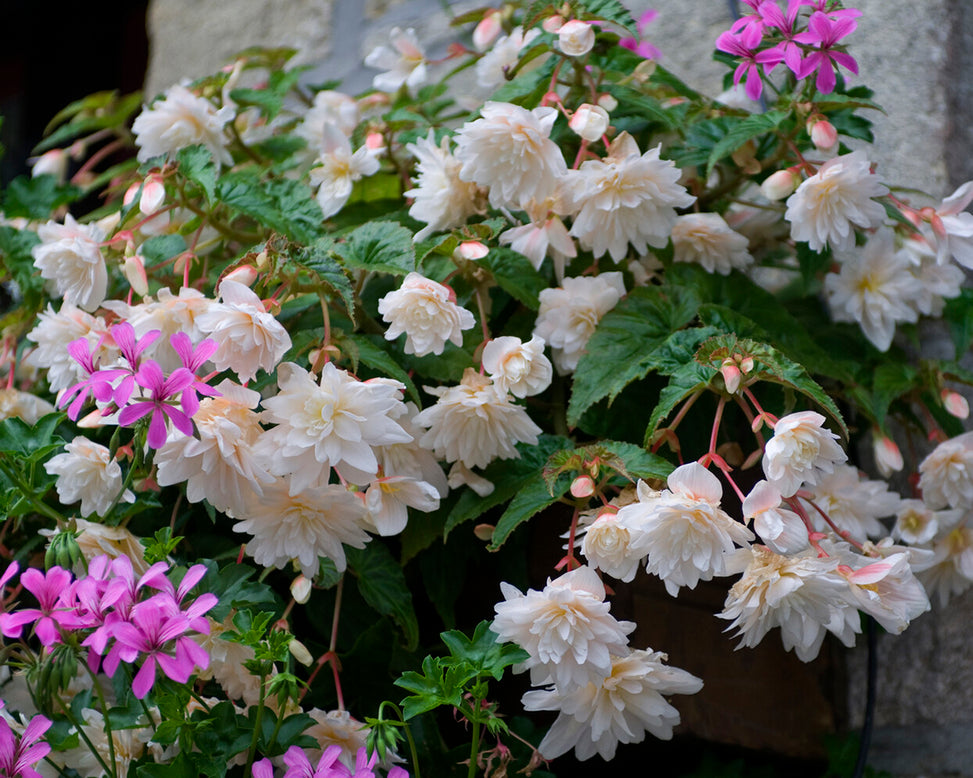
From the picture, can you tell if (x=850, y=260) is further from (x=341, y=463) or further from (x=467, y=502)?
(x=341, y=463)

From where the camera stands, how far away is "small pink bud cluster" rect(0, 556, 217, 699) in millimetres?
672

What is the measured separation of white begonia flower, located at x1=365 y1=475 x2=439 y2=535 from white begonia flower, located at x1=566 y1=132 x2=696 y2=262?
0.31m

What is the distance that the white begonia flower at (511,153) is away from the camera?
0.89 meters

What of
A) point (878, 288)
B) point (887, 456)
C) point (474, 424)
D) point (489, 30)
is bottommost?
point (887, 456)

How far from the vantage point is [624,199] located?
3.02ft

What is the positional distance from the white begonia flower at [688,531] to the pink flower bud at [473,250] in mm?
283

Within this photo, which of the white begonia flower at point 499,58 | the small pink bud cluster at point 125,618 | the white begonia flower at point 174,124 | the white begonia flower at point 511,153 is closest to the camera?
the small pink bud cluster at point 125,618

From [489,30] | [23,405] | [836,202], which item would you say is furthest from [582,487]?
[489,30]

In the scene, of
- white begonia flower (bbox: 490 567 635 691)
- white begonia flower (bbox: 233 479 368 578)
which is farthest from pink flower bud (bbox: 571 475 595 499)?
white begonia flower (bbox: 233 479 368 578)

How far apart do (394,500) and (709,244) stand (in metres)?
0.46

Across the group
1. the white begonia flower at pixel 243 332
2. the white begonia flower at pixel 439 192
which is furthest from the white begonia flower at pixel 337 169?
the white begonia flower at pixel 243 332

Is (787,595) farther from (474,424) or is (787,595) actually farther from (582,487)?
(474,424)

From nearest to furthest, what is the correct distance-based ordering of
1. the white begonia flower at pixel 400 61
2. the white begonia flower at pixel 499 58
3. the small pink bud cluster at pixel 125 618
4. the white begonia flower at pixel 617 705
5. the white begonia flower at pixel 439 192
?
the small pink bud cluster at pixel 125 618 < the white begonia flower at pixel 617 705 < the white begonia flower at pixel 439 192 < the white begonia flower at pixel 499 58 < the white begonia flower at pixel 400 61

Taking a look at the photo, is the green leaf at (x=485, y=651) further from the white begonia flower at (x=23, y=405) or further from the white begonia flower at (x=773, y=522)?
the white begonia flower at (x=23, y=405)
